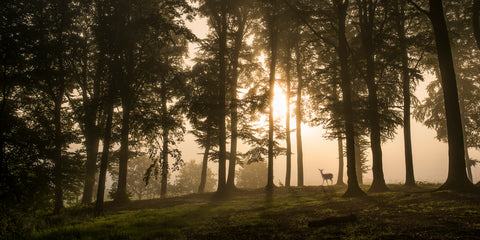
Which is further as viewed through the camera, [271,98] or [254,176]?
[254,176]

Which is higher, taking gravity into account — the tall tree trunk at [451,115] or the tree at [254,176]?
the tall tree trunk at [451,115]

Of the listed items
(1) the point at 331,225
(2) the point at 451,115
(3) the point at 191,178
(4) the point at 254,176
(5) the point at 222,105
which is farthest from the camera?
(3) the point at 191,178

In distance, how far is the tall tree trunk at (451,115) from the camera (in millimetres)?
9781

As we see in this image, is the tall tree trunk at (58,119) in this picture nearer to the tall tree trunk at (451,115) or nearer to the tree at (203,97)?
the tree at (203,97)

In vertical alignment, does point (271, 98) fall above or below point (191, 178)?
above

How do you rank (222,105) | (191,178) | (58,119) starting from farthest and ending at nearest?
(191,178)
(222,105)
(58,119)

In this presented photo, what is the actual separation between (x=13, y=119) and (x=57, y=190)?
400 cm

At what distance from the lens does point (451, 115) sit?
1016cm

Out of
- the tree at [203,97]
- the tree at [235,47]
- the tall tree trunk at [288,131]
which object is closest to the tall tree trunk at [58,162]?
the tree at [203,97]

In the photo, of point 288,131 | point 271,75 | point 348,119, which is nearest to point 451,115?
point 348,119

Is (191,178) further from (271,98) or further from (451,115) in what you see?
(451,115)

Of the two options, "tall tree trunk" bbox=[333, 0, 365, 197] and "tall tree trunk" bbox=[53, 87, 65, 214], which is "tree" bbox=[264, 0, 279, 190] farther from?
"tall tree trunk" bbox=[53, 87, 65, 214]

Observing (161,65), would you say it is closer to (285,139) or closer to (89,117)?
(89,117)

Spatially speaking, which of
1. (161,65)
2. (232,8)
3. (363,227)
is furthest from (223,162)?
(363,227)
